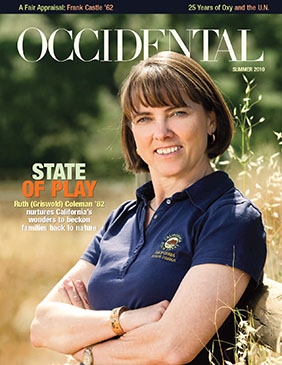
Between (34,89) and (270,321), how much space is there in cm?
900

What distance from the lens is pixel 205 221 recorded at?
2777mm

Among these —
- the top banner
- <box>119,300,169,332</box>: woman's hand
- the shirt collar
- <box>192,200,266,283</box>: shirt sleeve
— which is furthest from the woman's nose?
the top banner

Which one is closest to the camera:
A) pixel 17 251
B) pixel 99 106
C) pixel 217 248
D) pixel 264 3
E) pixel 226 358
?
pixel 217 248

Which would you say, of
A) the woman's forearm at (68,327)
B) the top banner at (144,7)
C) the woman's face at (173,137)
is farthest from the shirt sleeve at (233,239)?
the top banner at (144,7)

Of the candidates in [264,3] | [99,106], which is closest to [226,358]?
[264,3]

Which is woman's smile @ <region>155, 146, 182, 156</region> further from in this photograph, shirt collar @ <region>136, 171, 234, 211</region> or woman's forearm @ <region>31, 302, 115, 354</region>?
woman's forearm @ <region>31, 302, 115, 354</region>

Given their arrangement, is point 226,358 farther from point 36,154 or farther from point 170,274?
point 36,154

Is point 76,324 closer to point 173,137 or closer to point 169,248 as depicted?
point 169,248

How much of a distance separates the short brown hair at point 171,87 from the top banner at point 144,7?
3.45ft

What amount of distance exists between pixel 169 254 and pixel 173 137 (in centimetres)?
39

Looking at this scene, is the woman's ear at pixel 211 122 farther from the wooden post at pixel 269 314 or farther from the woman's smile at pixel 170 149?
the wooden post at pixel 269 314

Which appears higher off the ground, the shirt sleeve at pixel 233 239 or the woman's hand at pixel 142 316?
the shirt sleeve at pixel 233 239

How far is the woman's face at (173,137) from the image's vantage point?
2.92 meters

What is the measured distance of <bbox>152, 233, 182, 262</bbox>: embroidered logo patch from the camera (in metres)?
2.78
